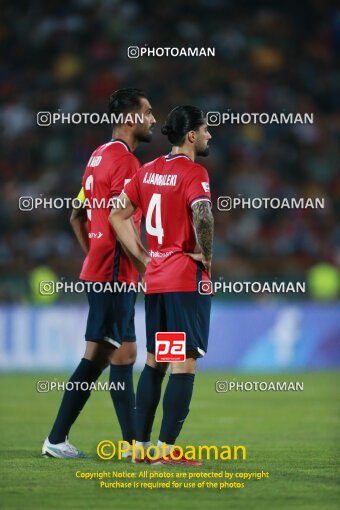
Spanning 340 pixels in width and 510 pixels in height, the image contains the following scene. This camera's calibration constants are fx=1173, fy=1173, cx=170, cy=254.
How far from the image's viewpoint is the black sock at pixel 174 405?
272 inches

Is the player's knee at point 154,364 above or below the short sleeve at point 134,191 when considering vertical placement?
below

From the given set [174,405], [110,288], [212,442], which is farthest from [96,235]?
[212,442]

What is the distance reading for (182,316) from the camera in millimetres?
6926

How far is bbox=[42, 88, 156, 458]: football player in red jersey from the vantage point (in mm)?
7430

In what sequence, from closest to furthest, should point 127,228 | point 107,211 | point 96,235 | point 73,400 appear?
point 127,228 → point 73,400 → point 107,211 → point 96,235

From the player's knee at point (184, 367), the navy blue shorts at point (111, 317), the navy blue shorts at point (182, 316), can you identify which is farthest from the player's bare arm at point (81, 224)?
the player's knee at point (184, 367)

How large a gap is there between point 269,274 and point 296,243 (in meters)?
1.63

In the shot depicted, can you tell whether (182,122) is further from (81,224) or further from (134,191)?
(81,224)

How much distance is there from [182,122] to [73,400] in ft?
6.15

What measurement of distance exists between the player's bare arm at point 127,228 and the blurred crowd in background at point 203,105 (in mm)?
9402

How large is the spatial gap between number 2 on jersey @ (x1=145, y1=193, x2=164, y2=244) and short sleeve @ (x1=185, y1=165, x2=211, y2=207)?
192 mm

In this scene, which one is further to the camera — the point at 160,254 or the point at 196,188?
the point at 160,254

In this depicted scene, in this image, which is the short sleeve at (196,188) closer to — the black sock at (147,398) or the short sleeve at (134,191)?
the short sleeve at (134,191)

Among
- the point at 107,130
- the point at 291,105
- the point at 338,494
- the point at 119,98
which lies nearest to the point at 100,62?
the point at 107,130
